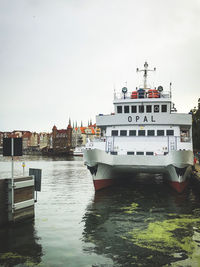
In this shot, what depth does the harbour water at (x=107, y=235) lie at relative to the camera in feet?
30.4

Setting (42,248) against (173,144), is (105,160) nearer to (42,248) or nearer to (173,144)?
(173,144)

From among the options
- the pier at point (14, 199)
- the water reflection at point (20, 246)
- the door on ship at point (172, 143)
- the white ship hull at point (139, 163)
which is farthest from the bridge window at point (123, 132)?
the water reflection at point (20, 246)

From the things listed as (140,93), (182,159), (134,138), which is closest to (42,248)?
(182,159)

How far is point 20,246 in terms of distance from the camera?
404 inches

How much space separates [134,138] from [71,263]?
14.8 m

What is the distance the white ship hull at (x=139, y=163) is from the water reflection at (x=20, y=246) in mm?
7800

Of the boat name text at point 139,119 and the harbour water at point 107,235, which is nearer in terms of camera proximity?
the harbour water at point 107,235

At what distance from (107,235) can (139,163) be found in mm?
8812

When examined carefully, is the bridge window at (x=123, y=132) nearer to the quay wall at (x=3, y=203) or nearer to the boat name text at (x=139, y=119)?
the boat name text at (x=139, y=119)

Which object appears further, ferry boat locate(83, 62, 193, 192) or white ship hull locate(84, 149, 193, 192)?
ferry boat locate(83, 62, 193, 192)

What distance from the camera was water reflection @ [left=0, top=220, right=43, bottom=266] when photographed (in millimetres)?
9062

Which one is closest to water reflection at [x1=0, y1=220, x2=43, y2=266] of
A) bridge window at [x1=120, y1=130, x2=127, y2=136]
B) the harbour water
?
the harbour water

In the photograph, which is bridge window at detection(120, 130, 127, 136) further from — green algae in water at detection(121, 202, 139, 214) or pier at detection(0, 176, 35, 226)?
pier at detection(0, 176, 35, 226)

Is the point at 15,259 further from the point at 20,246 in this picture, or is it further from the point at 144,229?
the point at 144,229
